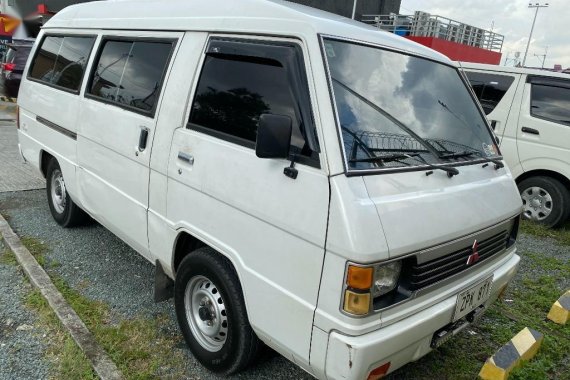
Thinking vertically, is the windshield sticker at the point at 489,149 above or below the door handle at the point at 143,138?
above

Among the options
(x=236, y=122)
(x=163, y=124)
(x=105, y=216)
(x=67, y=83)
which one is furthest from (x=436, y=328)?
(x=67, y=83)

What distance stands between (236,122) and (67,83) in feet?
8.02

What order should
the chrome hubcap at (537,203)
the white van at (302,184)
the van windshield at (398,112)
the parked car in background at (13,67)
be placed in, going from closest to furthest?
the white van at (302,184), the van windshield at (398,112), the chrome hubcap at (537,203), the parked car in background at (13,67)

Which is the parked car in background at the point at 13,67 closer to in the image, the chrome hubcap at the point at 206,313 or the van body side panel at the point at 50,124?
the van body side panel at the point at 50,124

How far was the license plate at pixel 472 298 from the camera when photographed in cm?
235

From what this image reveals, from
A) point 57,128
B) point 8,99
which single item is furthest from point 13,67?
point 57,128

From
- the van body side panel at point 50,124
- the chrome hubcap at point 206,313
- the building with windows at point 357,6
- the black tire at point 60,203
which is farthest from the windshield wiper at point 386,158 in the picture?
the building with windows at point 357,6

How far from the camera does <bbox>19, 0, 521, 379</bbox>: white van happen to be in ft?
6.43

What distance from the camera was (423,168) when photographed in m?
2.32

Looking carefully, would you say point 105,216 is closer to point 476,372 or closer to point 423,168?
point 423,168

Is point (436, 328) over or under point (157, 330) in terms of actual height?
over

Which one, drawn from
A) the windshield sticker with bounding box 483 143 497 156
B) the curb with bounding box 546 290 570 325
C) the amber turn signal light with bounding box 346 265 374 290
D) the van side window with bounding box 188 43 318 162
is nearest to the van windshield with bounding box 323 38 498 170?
the windshield sticker with bounding box 483 143 497 156

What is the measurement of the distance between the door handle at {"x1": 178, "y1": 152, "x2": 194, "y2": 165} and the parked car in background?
12.0 meters

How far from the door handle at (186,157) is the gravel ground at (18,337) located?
146cm
